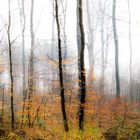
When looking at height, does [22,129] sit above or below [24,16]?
below

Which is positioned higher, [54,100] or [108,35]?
[108,35]

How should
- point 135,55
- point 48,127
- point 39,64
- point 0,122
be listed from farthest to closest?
point 135,55
point 39,64
point 0,122
point 48,127

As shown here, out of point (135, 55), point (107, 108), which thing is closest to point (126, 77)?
point (135, 55)

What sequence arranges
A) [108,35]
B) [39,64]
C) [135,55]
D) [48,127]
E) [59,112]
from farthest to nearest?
1. [135,55]
2. [39,64]
3. [108,35]
4. [59,112]
5. [48,127]

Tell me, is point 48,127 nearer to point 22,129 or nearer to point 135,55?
point 22,129

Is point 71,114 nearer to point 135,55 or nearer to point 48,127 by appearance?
point 48,127

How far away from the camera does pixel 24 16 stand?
2855 cm

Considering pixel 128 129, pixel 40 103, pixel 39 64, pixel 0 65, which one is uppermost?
pixel 39 64

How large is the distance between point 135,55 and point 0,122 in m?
61.5

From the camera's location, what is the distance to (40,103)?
15.3 m

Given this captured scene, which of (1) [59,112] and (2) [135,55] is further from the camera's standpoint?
(2) [135,55]

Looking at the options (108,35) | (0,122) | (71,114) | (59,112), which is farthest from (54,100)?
(108,35)

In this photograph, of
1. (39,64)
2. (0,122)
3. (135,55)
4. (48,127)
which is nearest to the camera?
(48,127)

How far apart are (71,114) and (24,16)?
49.9ft
